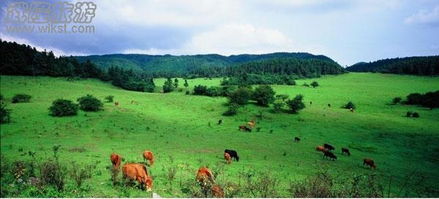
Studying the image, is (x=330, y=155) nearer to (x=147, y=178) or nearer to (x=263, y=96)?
(x=147, y=178)

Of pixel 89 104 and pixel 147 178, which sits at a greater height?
pixel 89 104

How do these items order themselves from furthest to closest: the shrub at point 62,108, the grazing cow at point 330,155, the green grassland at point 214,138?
the shrub at point 62,108, the grazing cow at point 330,155, the green grassland at point 214,138

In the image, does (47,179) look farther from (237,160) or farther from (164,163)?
(237,160)

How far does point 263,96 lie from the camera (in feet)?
192

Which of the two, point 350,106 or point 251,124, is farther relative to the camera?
point 350,106

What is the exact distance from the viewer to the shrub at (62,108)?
38.3 metres

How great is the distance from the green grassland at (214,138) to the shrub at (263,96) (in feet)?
6.41

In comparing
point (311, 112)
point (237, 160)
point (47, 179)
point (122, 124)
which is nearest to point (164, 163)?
point (237, 160)

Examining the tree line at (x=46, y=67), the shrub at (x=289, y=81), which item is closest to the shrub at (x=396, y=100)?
the shrub at (x=289, y=81)

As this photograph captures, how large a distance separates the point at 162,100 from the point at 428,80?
62.3 m

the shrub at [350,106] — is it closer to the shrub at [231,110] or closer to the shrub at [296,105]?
the shrub at [296,105]

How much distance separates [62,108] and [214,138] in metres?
19.7

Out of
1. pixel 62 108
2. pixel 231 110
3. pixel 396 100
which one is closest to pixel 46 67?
pixel 62 108

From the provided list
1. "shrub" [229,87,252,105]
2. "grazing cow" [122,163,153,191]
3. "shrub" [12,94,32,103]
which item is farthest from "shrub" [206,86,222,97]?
"grazing cow" [122,163,153,191]
